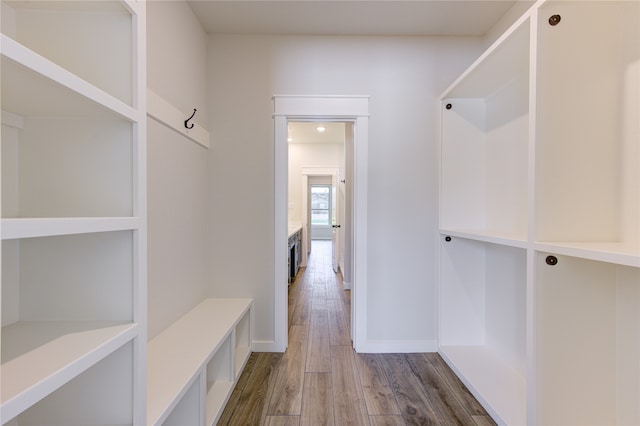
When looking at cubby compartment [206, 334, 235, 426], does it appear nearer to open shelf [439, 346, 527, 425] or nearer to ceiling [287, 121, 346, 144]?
open shelf [439, 346, 527, 425]

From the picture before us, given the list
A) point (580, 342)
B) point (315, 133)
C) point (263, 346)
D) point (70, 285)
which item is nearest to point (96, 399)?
point (70, 285)

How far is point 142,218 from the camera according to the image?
0.87 m

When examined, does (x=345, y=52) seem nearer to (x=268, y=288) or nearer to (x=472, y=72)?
(x=472, y=72)

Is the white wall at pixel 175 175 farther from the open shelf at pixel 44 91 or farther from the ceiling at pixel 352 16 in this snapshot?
the open shelf at pixel 44 91

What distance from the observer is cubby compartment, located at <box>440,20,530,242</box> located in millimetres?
1728

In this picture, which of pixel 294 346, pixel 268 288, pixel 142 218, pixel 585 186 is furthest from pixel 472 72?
pixel 294 346

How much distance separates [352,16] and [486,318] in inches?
96.3

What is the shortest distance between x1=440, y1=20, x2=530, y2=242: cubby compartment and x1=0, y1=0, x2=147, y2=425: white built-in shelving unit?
172 centimetres

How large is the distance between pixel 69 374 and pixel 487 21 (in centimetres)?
290

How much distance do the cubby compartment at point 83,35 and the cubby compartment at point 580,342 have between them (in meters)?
1.70

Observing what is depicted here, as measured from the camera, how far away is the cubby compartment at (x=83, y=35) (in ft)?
2.60

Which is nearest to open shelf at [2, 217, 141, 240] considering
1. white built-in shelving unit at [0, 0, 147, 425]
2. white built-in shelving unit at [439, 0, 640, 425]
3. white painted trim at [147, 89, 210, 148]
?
white built-in shelving unit at [0, 0, 147, 425]

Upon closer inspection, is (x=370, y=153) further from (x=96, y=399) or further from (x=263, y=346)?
(x=96, y=399)

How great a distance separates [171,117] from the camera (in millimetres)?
1635
